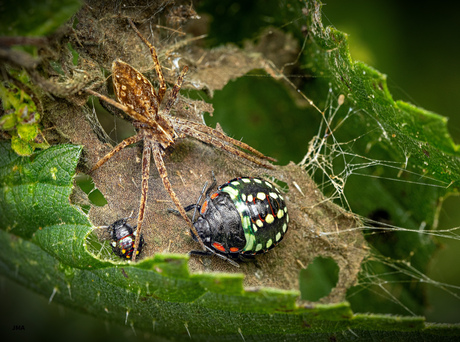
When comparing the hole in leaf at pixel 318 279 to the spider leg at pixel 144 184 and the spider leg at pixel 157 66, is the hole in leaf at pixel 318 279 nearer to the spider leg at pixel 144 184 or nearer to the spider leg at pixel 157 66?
the spider leg at pixel 144 184

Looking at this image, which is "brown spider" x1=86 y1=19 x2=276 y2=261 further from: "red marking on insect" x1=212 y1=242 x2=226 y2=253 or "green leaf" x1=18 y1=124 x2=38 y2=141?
"green leaf" x1=18 y1=124 x2=38 y2=141

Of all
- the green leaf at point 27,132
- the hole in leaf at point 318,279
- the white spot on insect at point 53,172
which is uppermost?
the green leaf at point 27,132

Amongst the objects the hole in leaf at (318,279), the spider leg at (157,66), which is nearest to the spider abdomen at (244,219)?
the hole in leaf at (318,279)

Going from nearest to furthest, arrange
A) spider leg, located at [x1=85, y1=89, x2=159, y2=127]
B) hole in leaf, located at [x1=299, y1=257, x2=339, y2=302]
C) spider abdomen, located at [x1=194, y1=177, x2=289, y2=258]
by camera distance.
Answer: spider leg, located at [x1=85, y1=89, x2=159, y2=127] < spider abdomen, located at [x1=194, y1=177, x2=289, y2=258] < hole in leaf, located at [x1=299, y1=257, x2=339, y2=302]

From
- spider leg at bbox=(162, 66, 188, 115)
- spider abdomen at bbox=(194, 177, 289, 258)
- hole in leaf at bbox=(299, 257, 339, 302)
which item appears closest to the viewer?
spider abdomen at bbox=(194, 177, 289, 258)

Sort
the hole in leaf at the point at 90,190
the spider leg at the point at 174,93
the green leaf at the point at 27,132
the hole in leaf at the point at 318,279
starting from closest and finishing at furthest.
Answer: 1. the green leaf at the point at 27,132
2. the hole in leaf at the point at 90,190
3. the spider leg at the point at 174,93
4. the hole in leaf at the point at 318,279

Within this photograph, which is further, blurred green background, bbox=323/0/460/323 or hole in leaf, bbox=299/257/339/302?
hole in leaf, bbox=299/257/339/302

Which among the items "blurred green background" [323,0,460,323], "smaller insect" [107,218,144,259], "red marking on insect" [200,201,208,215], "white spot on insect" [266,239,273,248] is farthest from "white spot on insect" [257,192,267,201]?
"blurred green background" [323,0,460,323]
